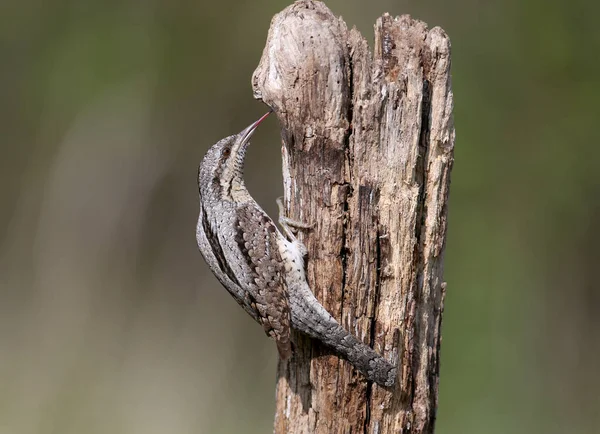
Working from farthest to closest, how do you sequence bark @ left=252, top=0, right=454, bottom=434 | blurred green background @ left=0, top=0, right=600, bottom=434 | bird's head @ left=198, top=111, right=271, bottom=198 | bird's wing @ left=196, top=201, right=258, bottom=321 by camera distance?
blurred green background @ left=0, top=0, right=600, bottom=434 → bird's head @ left=198, top=111, right=271, bottom=198 → bird's wing @ left=196, top=201, right=258, bottom=321 → bark @ left=252, top=0, right=454, bottom=434

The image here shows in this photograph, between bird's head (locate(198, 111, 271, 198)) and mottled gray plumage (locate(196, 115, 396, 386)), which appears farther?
bird's head (locate(198, 111, 271, 198))

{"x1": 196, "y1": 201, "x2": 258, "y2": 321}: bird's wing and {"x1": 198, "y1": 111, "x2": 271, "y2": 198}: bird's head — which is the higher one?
{"x1": 198, "y1": 111, "x2": 271, "y2": 198}: bird's head

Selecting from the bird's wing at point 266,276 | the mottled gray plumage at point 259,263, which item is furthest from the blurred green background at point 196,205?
the bird's wing at point 266,276

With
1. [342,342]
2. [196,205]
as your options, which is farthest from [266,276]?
[196,205]

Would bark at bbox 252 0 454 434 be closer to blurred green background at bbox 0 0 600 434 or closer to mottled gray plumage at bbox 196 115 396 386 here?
mottled gray plumage at bbox 196 115 396 386

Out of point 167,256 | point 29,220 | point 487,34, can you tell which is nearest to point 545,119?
point 487,34

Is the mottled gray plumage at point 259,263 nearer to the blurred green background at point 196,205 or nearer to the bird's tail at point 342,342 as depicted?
the bird's tail at point 342,342

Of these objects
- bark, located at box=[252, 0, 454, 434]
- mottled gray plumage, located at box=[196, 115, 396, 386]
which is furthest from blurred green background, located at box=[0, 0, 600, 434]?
bark, located at box=[252, 0, 454, 434]
